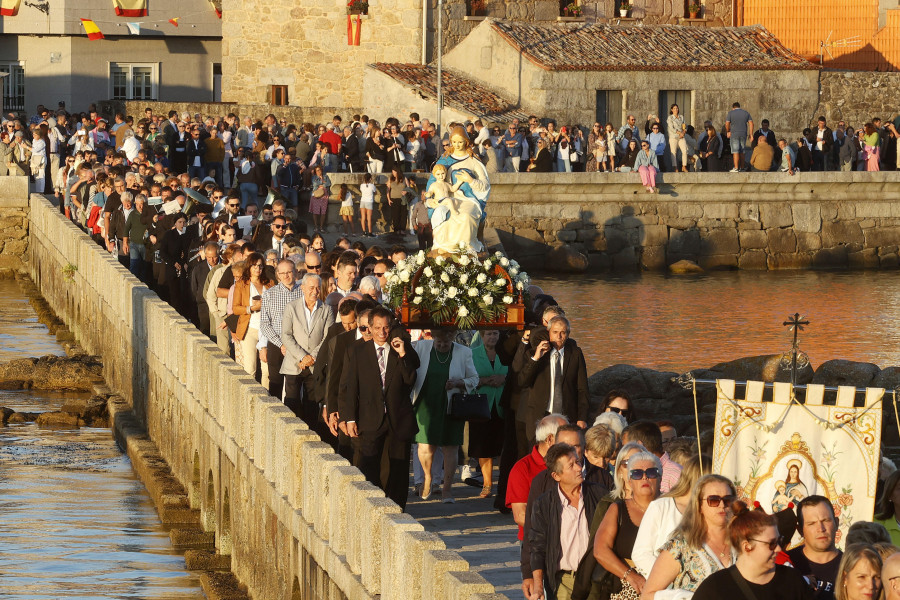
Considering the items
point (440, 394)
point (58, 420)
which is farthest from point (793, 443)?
point (58, 420)

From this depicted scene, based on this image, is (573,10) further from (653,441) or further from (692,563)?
(692,563)

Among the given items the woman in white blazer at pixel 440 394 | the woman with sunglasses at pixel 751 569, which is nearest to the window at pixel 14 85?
the woman in white blazer at pixel 440 394

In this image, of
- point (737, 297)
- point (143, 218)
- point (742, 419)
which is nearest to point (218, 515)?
point (742, 419)

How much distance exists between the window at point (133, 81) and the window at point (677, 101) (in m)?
15.8

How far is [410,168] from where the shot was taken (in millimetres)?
34562

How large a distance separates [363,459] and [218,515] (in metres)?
3.41

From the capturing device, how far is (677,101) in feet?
139

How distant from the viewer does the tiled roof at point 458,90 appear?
39562mm

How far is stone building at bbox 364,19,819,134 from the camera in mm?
40906

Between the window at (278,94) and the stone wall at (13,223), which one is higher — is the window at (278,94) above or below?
above

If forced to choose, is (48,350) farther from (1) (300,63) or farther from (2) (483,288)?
(1) (300,63)

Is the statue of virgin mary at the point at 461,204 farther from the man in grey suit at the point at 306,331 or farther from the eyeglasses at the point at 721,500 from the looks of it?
the eyeglasses at the point at 721,500

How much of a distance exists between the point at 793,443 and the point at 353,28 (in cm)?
3615

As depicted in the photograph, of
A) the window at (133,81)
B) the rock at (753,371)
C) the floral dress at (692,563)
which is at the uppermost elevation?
the window at (133,81)
